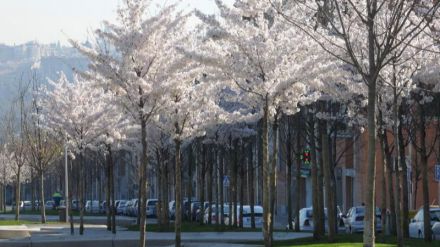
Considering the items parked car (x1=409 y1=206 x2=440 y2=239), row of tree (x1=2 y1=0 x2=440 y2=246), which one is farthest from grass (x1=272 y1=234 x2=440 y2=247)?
parked car (x1=409 y1=206 x2=440 y2=239)

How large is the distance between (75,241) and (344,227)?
550 inches

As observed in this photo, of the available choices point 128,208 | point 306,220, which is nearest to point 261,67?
point 306,220

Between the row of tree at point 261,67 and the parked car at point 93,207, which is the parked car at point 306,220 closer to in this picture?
the row of tree at point 261,67

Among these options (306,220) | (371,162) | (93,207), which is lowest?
(306,220)

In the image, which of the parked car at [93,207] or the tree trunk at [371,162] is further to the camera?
the parked car at [93,207]

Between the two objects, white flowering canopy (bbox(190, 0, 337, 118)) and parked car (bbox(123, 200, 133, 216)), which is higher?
white flowering canopy (bbox(190, 0, 337, 118))

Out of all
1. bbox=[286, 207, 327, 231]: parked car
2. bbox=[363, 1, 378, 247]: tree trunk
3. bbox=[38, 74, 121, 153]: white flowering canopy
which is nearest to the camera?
bbox=[363, 1, 378, 247]: tree trunk

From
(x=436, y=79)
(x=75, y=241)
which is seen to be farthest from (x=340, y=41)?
(x=75, y=241)

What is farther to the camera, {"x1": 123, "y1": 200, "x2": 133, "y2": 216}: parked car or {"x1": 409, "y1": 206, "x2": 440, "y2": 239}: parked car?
{"x1": 123, "y1": 200, "x2": 133, "y2": 216}: parked car

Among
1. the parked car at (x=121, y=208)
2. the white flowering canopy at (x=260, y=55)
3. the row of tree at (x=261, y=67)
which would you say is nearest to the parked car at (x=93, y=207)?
the parked car at (x=121, y=208)

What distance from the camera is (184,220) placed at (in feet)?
171

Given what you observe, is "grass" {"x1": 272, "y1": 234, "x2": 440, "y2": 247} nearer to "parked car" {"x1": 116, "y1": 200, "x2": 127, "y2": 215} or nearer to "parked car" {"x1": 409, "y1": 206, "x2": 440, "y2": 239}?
"parked car" {"x1": 409, "y1": 206, "x2": 440, "y2": 239}

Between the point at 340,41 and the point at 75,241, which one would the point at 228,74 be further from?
the point at 75,241

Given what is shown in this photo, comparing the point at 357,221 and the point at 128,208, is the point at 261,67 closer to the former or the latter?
the point at 357,221
